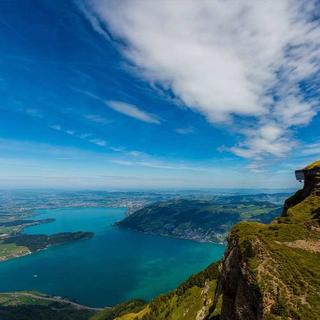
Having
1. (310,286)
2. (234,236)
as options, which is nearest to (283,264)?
(310,286)

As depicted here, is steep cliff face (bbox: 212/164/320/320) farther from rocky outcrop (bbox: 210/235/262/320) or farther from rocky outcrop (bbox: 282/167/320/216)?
rocky outcrop (bbox: 282/167/320/216)

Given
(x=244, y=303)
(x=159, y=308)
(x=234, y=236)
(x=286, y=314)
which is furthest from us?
(x=159, y=308)

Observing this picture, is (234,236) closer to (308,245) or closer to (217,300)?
(308,245)

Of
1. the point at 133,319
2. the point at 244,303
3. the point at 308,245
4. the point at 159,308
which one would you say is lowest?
Result: the point at 133,319

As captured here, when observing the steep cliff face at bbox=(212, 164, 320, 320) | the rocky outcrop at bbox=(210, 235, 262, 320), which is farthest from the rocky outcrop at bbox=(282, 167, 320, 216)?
the rocky outcrop at bbox=(210, 235, 262, 320)

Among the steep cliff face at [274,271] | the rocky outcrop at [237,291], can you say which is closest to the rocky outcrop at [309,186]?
the steep cliff face at [274,271]

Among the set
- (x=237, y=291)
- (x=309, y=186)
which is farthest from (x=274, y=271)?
(x=309, y=186)

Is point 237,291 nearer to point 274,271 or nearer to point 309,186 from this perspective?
point 274,271

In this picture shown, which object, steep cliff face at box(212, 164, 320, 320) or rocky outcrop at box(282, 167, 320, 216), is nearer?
steep cliff face at box(212, 164, 320, 320)
